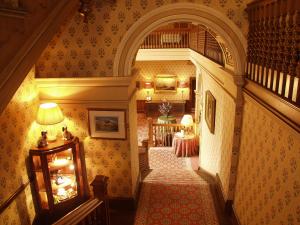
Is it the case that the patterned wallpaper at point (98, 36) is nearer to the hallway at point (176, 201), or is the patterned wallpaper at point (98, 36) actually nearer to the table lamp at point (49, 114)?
the table lamp at point (49, 114)

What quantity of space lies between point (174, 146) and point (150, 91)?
632cm

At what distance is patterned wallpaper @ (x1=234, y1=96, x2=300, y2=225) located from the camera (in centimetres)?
229

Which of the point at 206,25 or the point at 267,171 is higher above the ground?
the point at 206,25

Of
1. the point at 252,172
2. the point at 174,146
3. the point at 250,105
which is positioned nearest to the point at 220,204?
the point at 252,172

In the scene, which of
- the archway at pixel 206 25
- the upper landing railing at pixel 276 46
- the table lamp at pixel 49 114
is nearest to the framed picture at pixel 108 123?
the table lamp at pixel 49 114

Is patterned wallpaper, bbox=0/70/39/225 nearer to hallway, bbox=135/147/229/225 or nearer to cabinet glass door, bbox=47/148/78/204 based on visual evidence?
cabinet glass door, bbox=47/148/78/204

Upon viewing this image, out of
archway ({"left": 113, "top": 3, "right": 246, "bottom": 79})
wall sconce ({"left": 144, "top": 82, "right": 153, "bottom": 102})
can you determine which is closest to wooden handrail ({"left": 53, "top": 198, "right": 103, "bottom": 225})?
archway ({"left": 113, "top": 3, "right": 246, "bottom": 79})

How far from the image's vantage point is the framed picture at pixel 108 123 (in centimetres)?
425

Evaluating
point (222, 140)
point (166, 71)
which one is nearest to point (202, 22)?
point (222, 140)

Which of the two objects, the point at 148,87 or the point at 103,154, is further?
the point at 148,87

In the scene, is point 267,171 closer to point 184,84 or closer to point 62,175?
point 62,175

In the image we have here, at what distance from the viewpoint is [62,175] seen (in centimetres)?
450

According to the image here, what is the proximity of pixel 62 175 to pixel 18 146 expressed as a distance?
96cm

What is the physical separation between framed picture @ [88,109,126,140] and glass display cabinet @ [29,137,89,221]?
410mm
